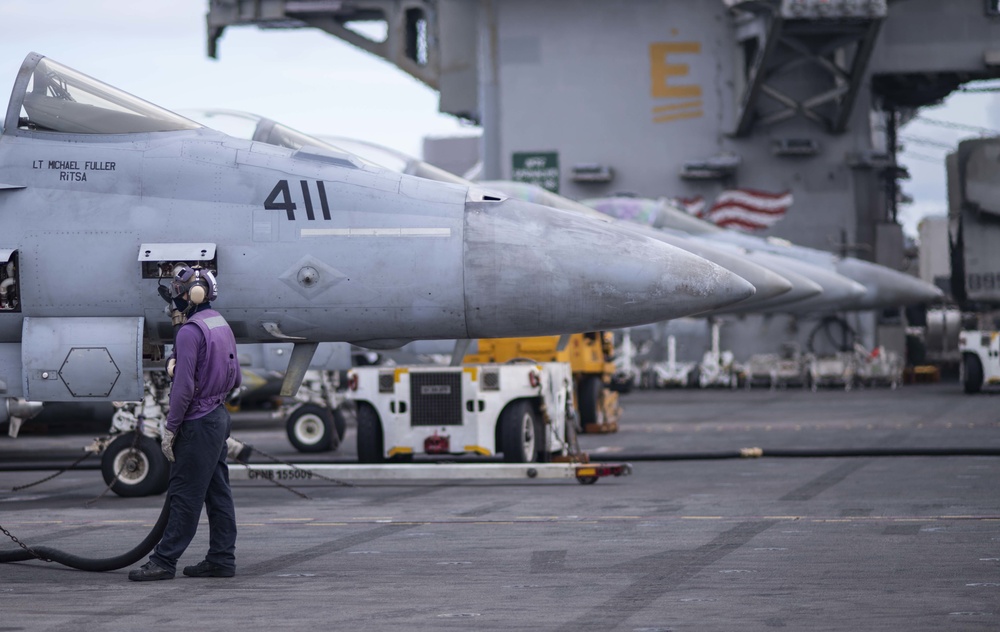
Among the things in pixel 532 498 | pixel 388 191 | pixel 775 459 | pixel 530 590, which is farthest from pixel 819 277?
pixel 530 590

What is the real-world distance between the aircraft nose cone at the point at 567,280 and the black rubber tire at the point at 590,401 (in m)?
13.1

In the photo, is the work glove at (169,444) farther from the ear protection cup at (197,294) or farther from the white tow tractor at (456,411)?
the white tow tractor at (456,411)

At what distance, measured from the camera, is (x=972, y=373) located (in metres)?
30.7

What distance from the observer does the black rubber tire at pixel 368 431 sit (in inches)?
597

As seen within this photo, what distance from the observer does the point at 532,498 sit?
40.6 feet

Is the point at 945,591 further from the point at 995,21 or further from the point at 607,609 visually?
the point at 995,21

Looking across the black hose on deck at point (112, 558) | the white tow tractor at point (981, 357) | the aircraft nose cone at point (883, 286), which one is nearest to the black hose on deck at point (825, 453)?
the black hose on deck at point (112, 558)

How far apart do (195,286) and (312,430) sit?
1066 cm

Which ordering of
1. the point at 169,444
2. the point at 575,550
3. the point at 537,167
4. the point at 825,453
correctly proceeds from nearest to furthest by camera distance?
the point at 169,444
the point at 575,550
the point at 825,453
the point at 537,167

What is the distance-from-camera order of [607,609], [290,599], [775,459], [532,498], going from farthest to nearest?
[775,459] → [532,498] → [290,599] → [607,609]

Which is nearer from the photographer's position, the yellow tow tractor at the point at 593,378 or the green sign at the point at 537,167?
the yellow tow tractor at the point at 593,378

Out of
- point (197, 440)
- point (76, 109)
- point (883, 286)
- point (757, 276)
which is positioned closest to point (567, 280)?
point (197, 440)

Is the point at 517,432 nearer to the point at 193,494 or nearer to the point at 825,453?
the point at 825,453

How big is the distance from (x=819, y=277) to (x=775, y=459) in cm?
1001
